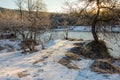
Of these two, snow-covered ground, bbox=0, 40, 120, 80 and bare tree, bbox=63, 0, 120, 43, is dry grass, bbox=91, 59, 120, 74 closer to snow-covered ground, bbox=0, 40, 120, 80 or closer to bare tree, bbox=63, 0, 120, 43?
snow-covered ground, bbox=0, 40, 120, 80

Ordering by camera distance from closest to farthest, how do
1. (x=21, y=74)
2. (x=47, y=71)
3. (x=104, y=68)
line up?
(x=21, y=74), (x=47, y=71), (x=104, y=68)

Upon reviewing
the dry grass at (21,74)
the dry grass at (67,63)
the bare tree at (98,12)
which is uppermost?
the bare tree at (98,12)

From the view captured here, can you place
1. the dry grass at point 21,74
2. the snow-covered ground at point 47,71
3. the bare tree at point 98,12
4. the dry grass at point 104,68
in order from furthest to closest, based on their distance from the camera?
1. the bare tree at point 98,12
2. the dry grass at point 104,68
3. the dry grass at point 21,74
4. the snow-covered ground at point 47,71

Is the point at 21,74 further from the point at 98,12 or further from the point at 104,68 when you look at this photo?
the point at 98,12

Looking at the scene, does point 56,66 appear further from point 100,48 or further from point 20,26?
point 100,48

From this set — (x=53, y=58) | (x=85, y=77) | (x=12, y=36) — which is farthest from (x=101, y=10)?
(x=12, y=36)

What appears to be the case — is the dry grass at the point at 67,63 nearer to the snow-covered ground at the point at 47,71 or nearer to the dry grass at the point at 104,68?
the snow-covered ground at the point at 47,71

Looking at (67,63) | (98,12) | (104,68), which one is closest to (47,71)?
(67,63)

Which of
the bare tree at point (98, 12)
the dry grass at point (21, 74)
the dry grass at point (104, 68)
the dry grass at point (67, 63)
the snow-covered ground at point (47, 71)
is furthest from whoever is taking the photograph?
the bare tree at point (98, 12)

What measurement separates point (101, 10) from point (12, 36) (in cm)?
1735

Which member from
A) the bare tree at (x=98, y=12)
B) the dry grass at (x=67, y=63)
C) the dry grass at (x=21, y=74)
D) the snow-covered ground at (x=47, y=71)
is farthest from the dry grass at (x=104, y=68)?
the bare tree at (x=98, y=12)

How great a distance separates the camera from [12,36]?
32.0 metres

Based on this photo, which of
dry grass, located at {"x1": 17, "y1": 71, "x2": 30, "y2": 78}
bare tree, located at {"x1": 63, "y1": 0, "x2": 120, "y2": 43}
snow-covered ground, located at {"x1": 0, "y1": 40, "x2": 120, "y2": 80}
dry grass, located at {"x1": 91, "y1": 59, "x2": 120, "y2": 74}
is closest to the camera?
snow-covered ground, located at {"x1": 0, "y1": 40, "x2": 120, "y2": 80}

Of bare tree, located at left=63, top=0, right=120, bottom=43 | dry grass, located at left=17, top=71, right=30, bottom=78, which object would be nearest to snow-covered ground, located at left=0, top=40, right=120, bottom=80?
dry grass, located at left=17, top=71, right=30, bottom=78
